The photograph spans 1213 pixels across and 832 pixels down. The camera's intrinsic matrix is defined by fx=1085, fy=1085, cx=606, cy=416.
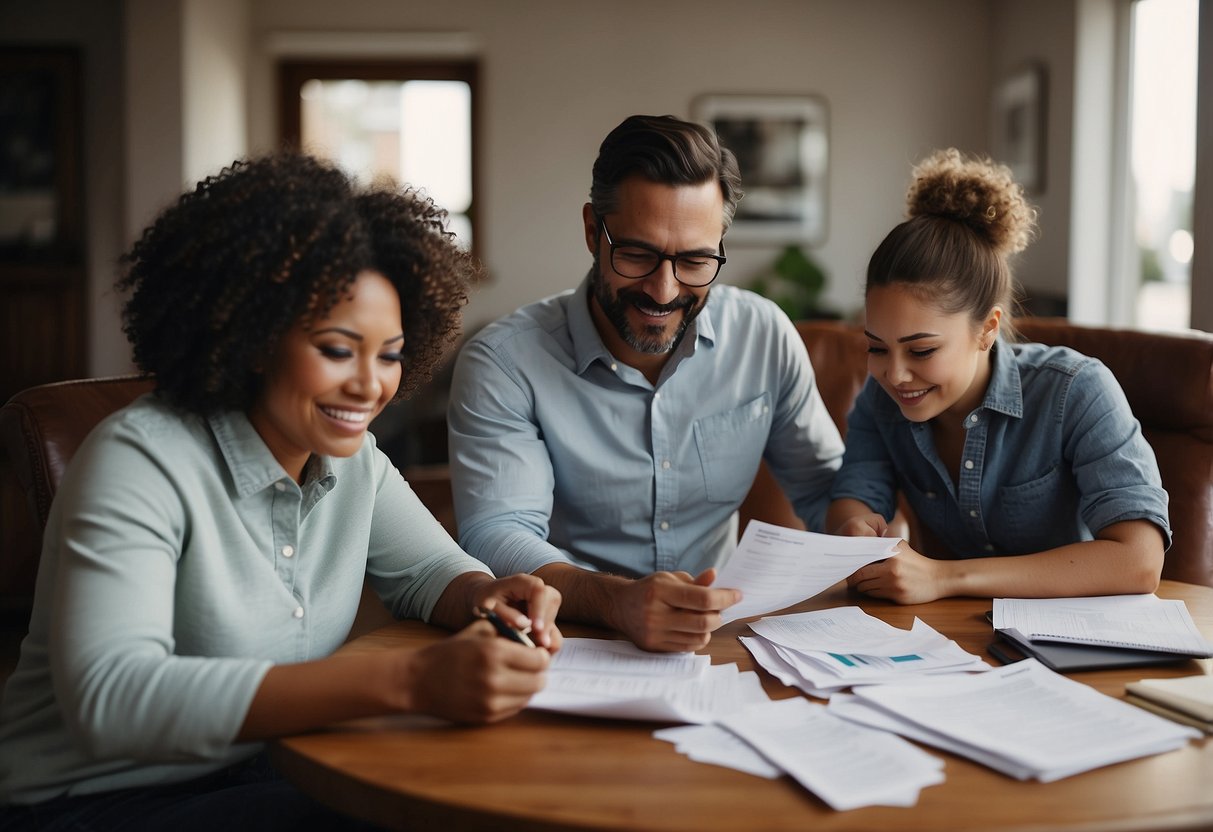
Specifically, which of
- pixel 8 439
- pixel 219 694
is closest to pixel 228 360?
pixel 219 694

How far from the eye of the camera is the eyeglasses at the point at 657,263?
5.96 feet

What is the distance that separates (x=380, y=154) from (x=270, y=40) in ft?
2.80

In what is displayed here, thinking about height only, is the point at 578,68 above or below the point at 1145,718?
above

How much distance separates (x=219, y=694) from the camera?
3.36 ft

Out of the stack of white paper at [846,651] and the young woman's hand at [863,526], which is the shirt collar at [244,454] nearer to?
the stack of white paper at [846,651]

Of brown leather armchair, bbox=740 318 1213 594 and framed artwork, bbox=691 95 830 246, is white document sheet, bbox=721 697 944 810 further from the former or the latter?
framed artwork, bbox=691 95 830 246

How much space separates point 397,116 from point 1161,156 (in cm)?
405

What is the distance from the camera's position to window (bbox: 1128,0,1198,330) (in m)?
4.46

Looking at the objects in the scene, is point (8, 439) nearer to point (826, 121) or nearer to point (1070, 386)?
point (1070, 386)

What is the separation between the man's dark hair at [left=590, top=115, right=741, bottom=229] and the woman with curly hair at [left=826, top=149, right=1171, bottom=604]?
308 mm

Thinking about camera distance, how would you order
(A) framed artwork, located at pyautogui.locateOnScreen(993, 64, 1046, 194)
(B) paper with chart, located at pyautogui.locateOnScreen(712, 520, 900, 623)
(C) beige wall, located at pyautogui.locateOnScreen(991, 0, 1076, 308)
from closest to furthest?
1. (B) paper with chart, located at pyautogui.locateOnScreen(712, 520, 900, 623)
2. (C) beige wall, located at pyautogui.locateOnScreen(991, 0, 1076, 308)
3. (A) framed artwork, located at pyautogui.locateOnScreen(993, 64, 1046, 194)

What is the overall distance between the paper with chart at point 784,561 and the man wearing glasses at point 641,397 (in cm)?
34

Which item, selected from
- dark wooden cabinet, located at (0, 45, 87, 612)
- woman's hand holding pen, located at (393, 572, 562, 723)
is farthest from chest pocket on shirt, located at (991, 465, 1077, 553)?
dark wooden cabinet, located at (0, 45, 87, 612)

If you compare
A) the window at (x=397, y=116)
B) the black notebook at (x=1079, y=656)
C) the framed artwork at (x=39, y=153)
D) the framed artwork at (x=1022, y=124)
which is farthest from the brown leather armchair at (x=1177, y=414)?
the framed artwork at (x=39, y=153)
